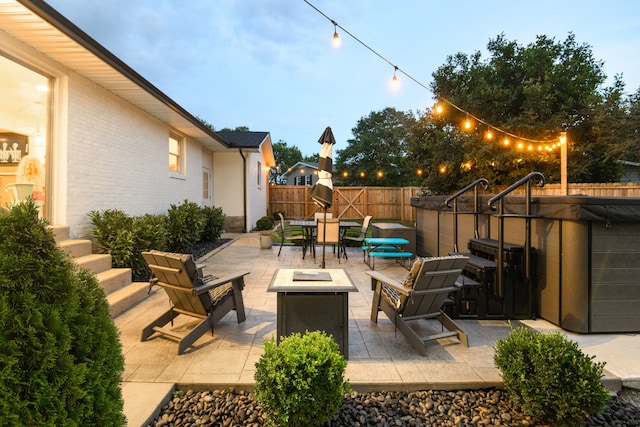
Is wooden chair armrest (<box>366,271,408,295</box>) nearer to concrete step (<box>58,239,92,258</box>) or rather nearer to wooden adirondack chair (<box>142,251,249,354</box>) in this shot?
wooden adirondack chair (<box>142,251,249,354</box>)

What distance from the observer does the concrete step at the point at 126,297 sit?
13.1 ft

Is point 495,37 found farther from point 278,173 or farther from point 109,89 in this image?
point 278,173

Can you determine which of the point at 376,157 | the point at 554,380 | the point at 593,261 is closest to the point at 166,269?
the point at 554,380

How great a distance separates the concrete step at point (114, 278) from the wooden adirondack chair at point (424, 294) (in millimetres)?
3425

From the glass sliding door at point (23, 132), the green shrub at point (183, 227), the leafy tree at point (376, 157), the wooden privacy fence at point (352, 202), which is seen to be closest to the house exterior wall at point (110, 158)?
the glass sliding door at point (23, 132)

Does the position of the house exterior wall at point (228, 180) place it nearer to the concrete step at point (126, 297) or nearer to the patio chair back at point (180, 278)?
the concrete step at point (126, 297)

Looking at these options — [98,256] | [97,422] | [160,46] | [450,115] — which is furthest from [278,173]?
[97,422]

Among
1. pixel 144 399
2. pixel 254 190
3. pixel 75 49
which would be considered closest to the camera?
pixel 144 399

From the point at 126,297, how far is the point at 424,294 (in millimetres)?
3515

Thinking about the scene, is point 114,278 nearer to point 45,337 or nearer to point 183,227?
point 183,227

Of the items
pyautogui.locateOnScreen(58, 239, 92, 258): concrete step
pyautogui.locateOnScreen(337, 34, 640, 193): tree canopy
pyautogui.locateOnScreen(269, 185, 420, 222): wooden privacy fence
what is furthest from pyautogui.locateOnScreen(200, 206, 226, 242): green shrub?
pyautogui.locateOnScreen(269, 185, 420, 222): wooden privacy fence

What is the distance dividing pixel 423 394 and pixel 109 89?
666 centimetres

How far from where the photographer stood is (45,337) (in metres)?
1.24

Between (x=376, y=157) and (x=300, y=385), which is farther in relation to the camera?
(x=376, y=157)
